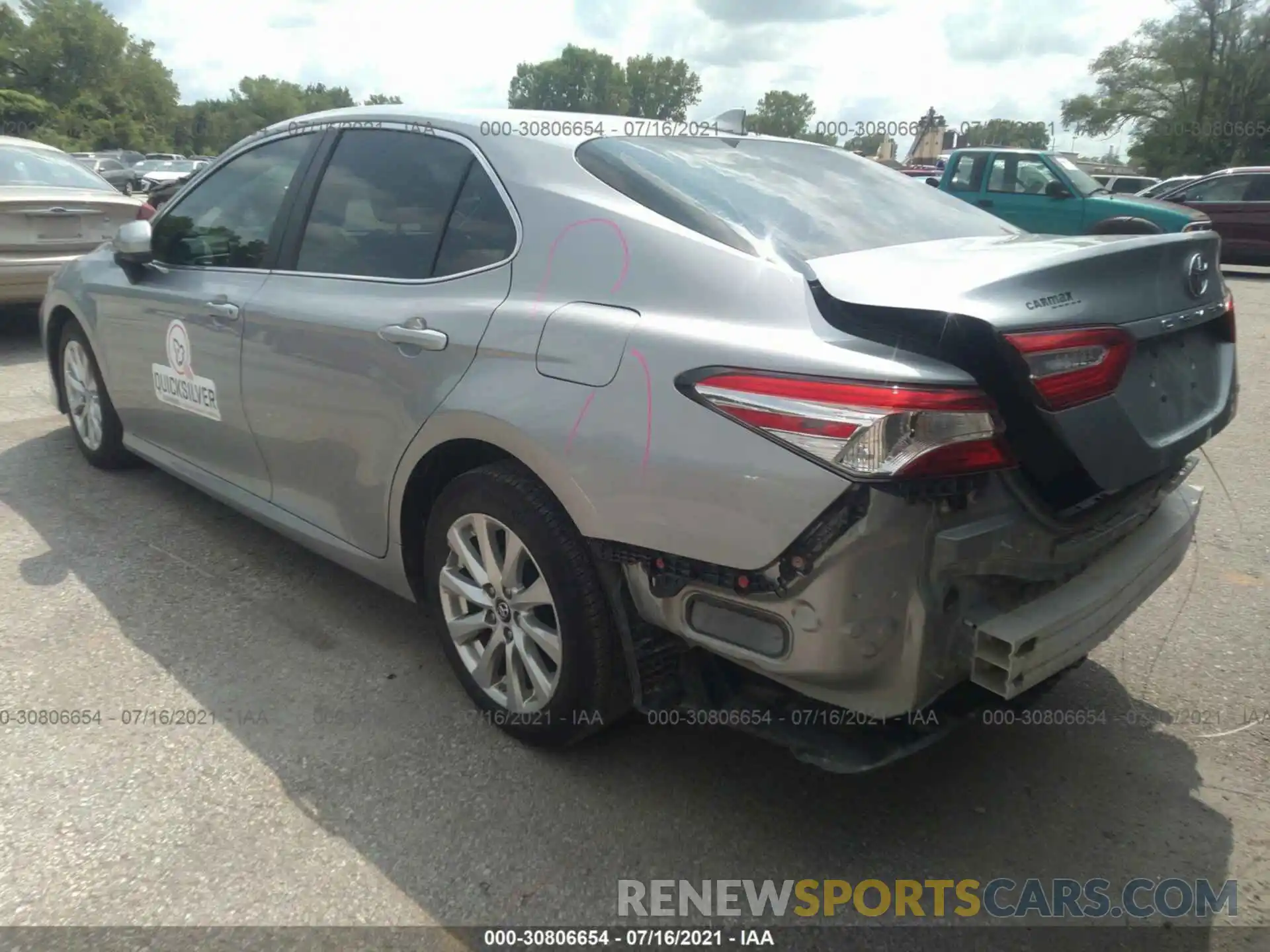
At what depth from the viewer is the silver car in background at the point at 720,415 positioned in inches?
76.7

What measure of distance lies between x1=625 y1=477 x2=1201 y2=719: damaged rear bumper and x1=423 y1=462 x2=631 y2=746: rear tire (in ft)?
0.81

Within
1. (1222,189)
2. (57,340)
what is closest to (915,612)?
(57,340)

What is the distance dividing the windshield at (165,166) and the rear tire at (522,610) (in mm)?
39512

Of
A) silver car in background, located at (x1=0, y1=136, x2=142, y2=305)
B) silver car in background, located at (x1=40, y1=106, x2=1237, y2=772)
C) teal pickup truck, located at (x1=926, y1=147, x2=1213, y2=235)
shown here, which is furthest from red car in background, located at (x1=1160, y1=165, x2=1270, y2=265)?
silver car in background, located at (x1=0, y1=136, x2=142, y2=305)

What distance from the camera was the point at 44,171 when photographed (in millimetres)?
7934

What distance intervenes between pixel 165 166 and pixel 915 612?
45961 mm

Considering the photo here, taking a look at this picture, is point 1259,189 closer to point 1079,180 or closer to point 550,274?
point 1079,180

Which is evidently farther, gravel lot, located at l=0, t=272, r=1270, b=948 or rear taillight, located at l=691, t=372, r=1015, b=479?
gravel lot, located at l=0, t=272, r=1270, b=948

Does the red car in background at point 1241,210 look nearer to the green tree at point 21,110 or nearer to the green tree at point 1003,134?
the green tree at point 1003,134

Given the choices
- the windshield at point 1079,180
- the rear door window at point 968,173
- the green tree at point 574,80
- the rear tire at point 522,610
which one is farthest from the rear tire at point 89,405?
the green tree at point 574,80

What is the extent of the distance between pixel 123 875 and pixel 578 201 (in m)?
1.96

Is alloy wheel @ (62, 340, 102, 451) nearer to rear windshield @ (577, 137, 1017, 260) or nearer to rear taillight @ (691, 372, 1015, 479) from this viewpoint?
rear windshield @ (577, 137, 1017, 260)

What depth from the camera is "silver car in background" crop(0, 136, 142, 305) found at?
23.8ft

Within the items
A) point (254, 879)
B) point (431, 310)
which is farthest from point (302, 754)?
point (431, 310)
